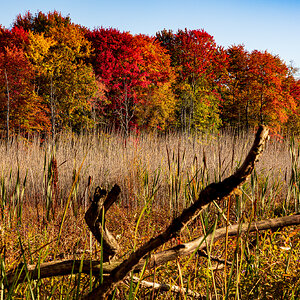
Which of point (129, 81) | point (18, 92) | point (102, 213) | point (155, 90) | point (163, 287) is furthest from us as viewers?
point (129, 81)

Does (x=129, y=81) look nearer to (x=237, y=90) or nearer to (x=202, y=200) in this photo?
(x=237, y=90)

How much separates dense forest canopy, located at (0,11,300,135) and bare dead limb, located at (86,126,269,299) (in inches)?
375

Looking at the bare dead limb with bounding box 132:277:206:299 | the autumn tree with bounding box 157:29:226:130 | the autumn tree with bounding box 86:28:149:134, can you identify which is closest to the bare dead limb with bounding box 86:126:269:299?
the bare dead limb with bounding box 132:277:206:299

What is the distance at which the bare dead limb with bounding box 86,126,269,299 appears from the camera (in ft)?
1.28

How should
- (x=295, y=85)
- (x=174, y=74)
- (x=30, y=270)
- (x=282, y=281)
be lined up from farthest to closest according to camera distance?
(x=295, y=85) < (x=174, y=74) < (x=282, y=281) < (x=30, y=270)

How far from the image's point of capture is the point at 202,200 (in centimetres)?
42

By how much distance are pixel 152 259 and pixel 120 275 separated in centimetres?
11

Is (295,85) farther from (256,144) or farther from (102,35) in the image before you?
(256,144)

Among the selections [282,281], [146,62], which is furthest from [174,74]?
[282,281]

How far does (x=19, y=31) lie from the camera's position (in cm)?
1284

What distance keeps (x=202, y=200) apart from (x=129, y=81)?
13583 mm

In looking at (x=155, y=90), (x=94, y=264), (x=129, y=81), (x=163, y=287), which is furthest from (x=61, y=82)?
(x=94, y=264)

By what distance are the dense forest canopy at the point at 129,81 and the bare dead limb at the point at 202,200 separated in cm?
952

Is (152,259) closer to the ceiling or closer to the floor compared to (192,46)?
closer to the floor
